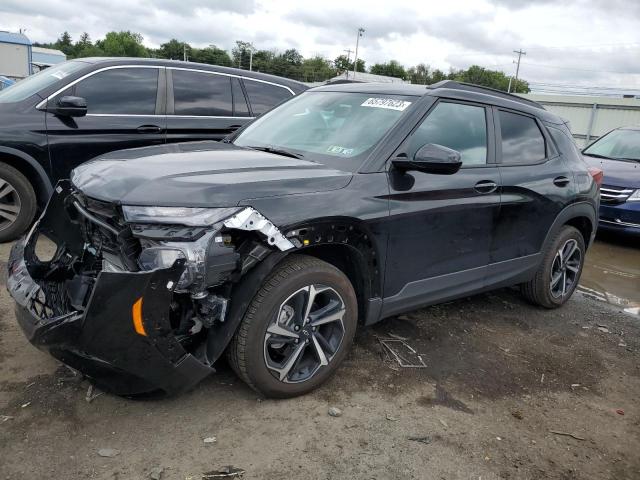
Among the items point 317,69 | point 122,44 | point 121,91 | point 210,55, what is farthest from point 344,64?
point 121,91

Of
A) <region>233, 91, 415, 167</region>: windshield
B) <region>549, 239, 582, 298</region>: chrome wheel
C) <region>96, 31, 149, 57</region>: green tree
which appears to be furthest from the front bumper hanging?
<region>96, 31, 149, 57</region>: green tree

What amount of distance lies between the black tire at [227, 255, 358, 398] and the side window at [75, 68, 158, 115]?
12.0 ft

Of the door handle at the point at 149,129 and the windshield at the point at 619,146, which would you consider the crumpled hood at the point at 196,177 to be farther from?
the windshield at the point at 619,146

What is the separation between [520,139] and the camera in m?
4.37

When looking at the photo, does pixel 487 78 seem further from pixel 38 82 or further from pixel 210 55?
pixel 38 82

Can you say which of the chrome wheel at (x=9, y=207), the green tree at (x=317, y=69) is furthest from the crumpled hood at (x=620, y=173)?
the green tree at (x=317, y=69)

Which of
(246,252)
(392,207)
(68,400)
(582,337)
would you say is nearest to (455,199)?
(392,207)

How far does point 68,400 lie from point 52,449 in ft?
1.34

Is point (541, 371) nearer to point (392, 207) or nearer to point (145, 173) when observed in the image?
point (392, 207)

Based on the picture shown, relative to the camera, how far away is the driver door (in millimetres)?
3371

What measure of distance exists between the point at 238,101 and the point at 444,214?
366cm

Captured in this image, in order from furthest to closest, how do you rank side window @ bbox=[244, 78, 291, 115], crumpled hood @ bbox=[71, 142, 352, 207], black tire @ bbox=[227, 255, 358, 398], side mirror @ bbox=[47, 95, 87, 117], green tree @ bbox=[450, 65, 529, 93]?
green tree @ bbox=[450, 65, 529, 93] < side window @ bbox=[244, 78, 291, 115] < side mirror @ bbox=[47, 95, 87, 117] < black tire @ bbox=[227, 255, 358, 398] < crumpled hood @ bbox=[71, 142, 352, 207]

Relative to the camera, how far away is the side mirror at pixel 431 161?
3.21m

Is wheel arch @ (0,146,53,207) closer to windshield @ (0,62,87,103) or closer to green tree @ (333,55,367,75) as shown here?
windshield @ (0,62,87,103)
